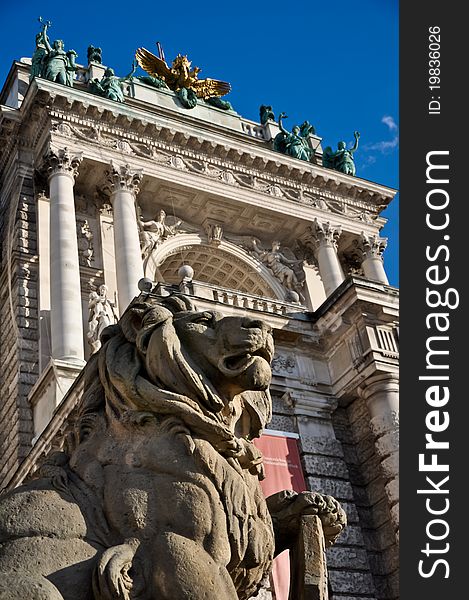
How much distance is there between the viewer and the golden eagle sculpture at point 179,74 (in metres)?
29.2

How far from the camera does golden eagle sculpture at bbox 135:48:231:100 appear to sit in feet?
95.8

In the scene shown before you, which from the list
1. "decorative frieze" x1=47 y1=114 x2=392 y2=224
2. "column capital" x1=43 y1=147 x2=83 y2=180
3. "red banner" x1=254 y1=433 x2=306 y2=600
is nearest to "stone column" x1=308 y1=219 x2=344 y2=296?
"decorative frieze" x1=47 y1=114 x2=392 y2=224

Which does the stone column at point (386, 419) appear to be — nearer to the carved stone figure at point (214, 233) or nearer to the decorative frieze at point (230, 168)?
the carved stone figure at point (214, 233)

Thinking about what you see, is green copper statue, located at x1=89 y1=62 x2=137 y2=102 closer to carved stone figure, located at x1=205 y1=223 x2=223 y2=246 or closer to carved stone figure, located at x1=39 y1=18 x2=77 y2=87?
carved stone figure, located at x1=39 y1=18 x2=77 y2=87

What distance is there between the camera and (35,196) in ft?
73.5

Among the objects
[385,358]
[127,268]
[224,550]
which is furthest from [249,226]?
[224,550]

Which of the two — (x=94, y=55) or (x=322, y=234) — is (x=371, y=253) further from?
(x=94, y=55)

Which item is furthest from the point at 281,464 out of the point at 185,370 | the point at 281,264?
the point at 281,264

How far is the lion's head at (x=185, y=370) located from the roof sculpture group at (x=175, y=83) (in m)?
20.3

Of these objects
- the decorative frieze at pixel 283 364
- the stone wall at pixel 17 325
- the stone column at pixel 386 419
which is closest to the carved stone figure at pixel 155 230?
the stone wall at pixel 17 325

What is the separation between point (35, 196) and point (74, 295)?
4809mm

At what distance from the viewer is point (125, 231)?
2123 centimetres

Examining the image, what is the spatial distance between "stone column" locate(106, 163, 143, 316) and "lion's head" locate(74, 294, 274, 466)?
15138mm

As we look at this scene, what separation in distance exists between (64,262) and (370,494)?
9.03 m
